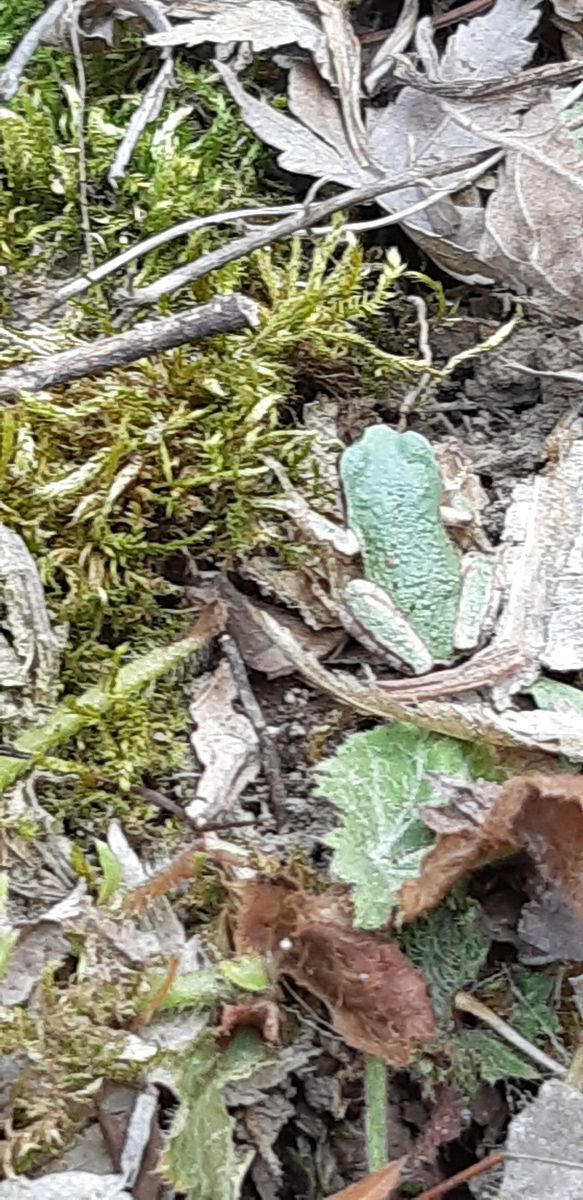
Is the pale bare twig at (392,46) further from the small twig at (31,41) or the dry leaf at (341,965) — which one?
the dry leaf at (341,965)

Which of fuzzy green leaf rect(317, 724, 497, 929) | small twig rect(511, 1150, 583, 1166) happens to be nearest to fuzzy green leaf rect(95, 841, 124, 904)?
fuzzy green leaf rect(317, 724, 497, 929)

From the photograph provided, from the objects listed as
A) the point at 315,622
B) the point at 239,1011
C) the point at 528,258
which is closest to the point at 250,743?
the point at 315,622

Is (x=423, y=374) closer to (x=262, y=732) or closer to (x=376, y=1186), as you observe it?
(x=262, y=732)

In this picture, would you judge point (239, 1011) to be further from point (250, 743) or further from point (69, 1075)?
point (250, 743)

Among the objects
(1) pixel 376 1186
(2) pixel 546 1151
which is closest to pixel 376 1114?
(1) pixel 376 1186

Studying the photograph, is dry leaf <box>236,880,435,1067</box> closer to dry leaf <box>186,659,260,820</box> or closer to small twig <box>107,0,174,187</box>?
dry leaf <box>186,659,260,820</box>

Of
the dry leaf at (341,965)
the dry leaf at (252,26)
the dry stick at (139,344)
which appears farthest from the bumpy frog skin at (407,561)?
the dry leaf at (252,26)
